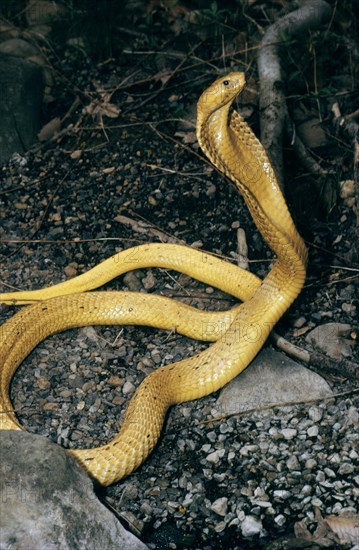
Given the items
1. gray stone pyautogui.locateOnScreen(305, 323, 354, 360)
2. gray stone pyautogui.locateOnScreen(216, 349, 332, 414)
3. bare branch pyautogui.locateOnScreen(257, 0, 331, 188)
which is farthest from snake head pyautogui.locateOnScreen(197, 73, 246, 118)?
bare branch pyautogui.locateOnScreen(257, 0, 331, 188)

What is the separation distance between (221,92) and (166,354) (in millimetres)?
1925

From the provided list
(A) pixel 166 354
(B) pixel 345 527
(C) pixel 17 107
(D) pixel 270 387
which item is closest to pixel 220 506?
(B) pixel 345 527

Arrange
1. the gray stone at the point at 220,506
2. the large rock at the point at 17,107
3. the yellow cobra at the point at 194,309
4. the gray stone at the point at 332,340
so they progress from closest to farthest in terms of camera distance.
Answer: the gray stone at the point at 220,506 < the yellow cobra at the point at 194,309 < the gray stone at the point at 332,340 < the large rock at the point at 17,107

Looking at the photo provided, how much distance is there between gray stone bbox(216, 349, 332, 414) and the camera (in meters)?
4.20

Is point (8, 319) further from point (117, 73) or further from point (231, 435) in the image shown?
point (117, 73)

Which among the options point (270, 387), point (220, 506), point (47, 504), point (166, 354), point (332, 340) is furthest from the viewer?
point (166, 354)

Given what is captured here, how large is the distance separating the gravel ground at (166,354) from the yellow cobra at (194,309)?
13cm

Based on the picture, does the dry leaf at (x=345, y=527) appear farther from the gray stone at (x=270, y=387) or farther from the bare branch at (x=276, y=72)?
the bare branch at (x=276, y=72)

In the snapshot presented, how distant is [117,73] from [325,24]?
2101mm

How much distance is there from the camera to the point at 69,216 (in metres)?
5.87

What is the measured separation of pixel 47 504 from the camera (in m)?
3.18

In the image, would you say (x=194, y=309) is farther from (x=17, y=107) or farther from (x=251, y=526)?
(x=17, y=107)

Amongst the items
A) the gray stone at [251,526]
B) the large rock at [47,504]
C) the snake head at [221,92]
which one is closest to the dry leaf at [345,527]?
the gray stone at [251,526]

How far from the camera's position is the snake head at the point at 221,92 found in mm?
3455
